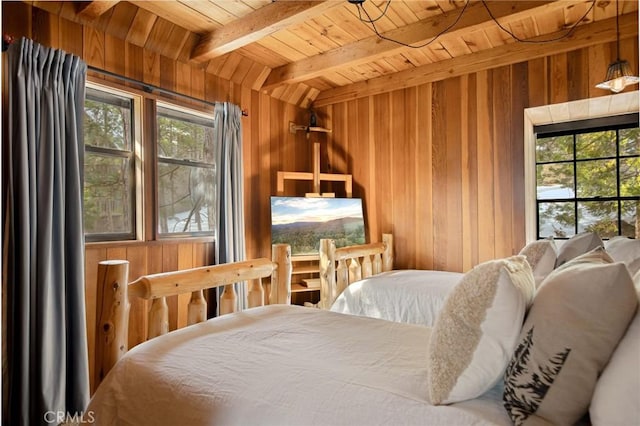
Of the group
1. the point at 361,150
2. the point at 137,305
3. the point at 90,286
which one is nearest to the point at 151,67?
the point at 90,286

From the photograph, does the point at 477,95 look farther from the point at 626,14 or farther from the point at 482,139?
the point at 626,14

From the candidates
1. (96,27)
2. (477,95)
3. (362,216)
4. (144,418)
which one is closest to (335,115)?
(362,216)

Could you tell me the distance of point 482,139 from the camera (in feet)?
10.2

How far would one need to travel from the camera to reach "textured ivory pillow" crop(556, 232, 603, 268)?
1700 mm

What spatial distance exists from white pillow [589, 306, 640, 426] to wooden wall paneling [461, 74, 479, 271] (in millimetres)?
2458

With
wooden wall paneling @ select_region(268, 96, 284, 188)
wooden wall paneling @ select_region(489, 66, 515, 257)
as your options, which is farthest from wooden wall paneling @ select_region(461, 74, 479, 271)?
wooden wall paneling @ select_region(268, 96, 284, 188)

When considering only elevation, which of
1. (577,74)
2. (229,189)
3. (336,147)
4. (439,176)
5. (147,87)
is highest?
(577,74)

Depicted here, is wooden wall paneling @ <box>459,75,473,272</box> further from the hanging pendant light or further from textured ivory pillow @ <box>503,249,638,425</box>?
textured ivory pillow @ <box>503,249,638,425</box>

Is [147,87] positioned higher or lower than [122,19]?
lower

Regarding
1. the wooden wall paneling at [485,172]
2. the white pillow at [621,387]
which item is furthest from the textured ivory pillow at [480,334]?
the wooden wall paneling at [485,172]

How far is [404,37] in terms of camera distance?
8.74ft

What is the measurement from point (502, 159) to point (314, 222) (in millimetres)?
1687

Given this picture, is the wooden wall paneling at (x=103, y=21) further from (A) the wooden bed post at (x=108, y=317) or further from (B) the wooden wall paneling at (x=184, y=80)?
(A) the wooden bed post at (x=108, y=317)

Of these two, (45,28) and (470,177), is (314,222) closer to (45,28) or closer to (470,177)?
(470,177)
